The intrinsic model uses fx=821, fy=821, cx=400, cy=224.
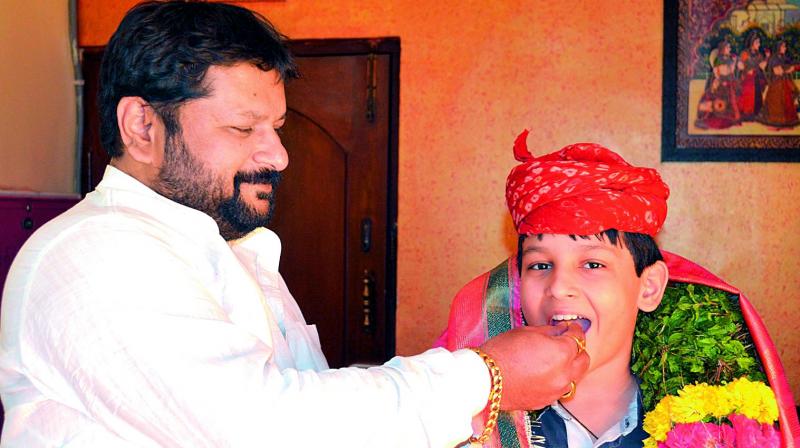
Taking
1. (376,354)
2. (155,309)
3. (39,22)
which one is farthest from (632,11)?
(155,309)

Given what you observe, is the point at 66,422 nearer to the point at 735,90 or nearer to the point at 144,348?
the point at 144,348

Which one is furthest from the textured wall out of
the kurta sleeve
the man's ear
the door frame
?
the kurta sleeve

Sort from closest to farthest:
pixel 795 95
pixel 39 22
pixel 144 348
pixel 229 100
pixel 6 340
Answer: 1. pixel 144 348
2. pixel 6 340
3. pixel 229 100
4. pixel 795 95
5. pixel 39 22

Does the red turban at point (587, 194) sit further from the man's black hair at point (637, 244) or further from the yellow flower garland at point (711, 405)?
the yellow flower garland at point (711, 405)

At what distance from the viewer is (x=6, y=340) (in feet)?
4.25

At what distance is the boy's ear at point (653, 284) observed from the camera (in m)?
1.79

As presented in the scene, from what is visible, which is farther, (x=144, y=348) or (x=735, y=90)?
(x=735, y=90)

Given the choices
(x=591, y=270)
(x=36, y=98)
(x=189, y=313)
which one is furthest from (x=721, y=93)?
(x=36, y=98)

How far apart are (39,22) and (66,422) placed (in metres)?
3.29

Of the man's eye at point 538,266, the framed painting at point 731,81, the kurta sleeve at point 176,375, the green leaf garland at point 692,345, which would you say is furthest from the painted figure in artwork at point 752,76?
the kurta sleeve at point 176,375

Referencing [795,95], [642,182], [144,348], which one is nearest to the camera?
[144,348]

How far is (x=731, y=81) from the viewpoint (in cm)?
362

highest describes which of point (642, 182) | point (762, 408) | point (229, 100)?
point (229, 100)

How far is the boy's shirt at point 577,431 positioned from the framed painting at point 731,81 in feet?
7.22
